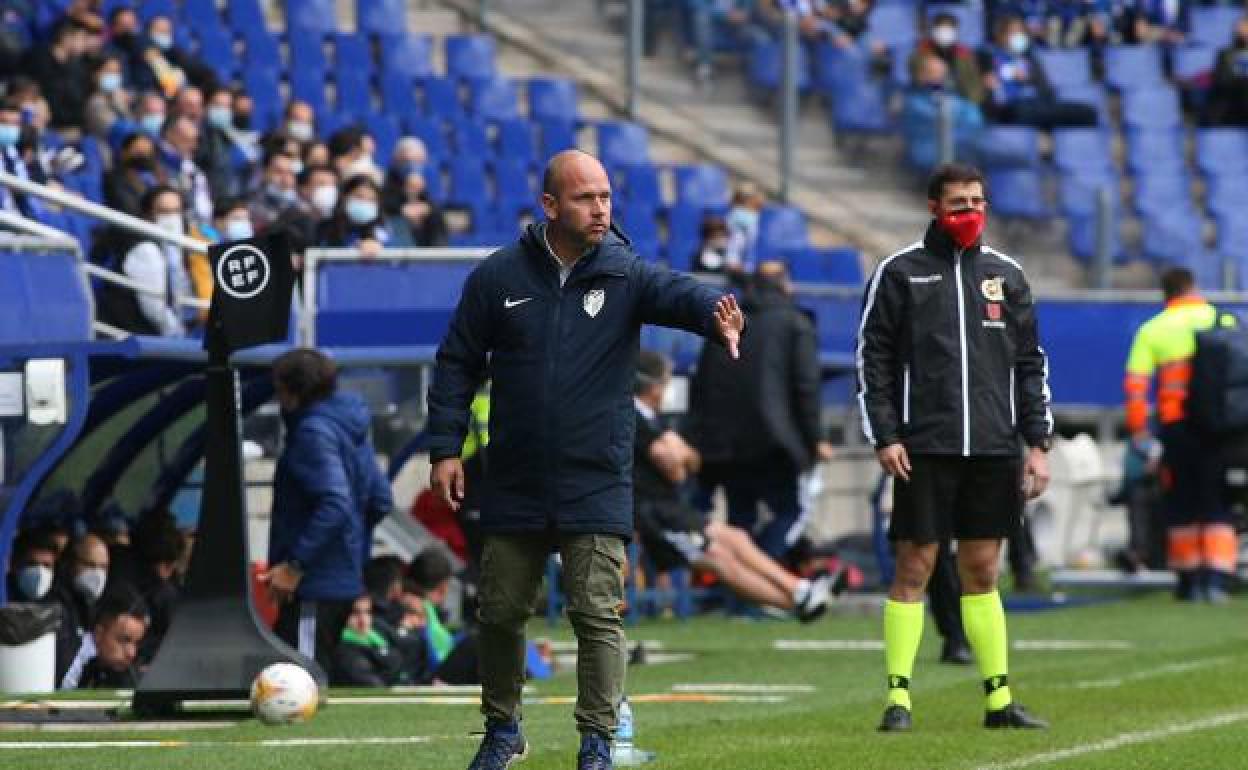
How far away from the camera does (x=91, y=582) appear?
14.2 metres

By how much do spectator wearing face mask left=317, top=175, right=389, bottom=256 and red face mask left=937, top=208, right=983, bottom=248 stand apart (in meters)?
8.72

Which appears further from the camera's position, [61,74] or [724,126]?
[724,126]

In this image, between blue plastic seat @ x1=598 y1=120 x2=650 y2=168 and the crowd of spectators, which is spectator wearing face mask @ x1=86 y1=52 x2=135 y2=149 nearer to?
the crowd of spectators

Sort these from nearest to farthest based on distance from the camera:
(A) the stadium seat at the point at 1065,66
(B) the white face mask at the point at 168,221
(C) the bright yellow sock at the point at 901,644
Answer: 1. (C) the bright yellow sock at the point at 901,644
2. (B) the white face mask at the point at 168,221
3. (A) the stadium seat at the point at 1065,66

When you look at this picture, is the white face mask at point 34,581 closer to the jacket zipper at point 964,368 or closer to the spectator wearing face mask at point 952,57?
the jacket zipper at point 964,368

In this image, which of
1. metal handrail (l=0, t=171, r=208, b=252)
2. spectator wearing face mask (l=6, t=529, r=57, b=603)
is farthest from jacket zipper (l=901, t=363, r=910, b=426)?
metal handrail (l=0, t=171, r=208, b=252)

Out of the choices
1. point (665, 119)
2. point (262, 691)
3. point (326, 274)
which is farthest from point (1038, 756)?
point (665, 119)

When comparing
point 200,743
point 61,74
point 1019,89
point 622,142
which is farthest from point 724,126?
point 200,743

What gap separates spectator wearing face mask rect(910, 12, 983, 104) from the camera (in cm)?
2955

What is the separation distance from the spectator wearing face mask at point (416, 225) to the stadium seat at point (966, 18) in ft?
A: 35.0

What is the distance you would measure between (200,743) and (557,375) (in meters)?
2.73

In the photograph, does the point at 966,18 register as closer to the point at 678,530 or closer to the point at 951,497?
the point at 678,530

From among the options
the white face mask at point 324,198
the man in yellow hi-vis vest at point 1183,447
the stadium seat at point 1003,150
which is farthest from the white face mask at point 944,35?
the white face mask at point 324,198

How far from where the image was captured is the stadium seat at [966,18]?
3109cm
